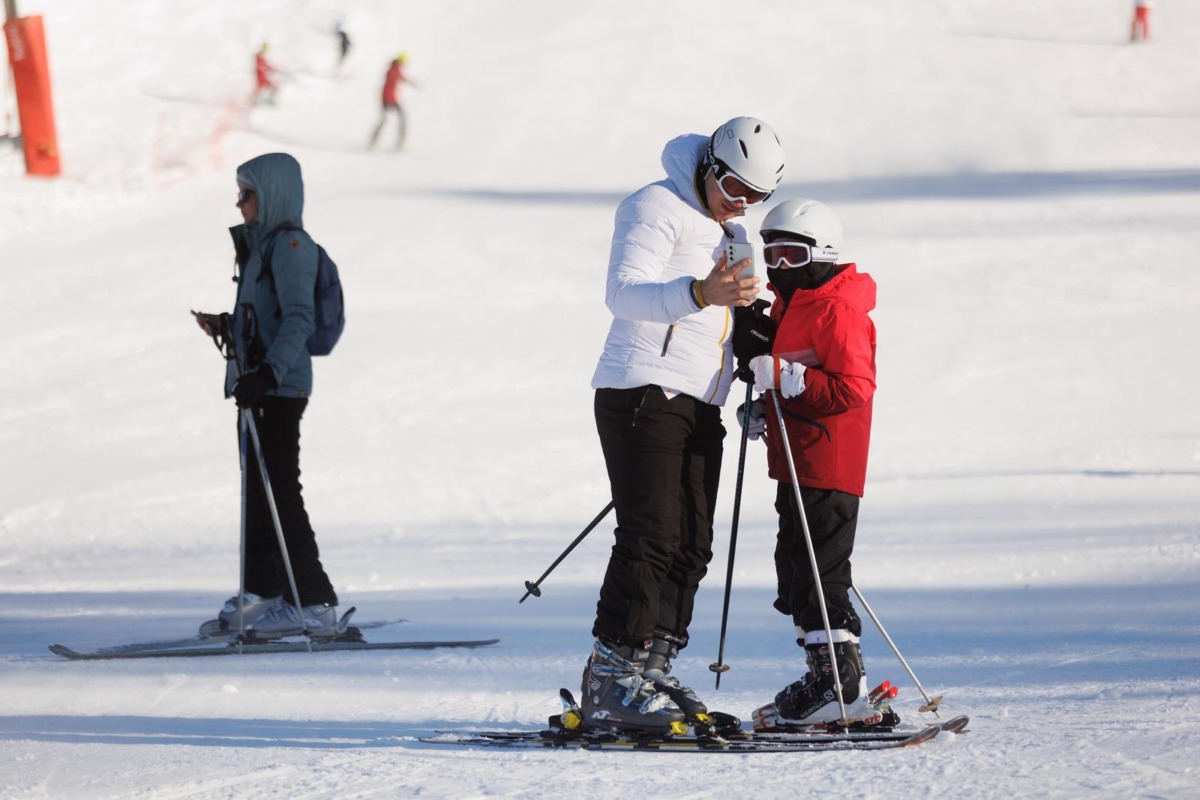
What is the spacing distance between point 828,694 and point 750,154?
1576mm

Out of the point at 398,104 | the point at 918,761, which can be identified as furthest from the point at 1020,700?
the point at 398,104

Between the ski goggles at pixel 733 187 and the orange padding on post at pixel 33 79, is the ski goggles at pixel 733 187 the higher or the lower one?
the lower one

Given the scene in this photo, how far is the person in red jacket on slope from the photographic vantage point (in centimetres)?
433

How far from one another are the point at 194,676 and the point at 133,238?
13.1 meters

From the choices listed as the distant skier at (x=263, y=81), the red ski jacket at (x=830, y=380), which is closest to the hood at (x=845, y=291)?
the red ski jacket at (x=830, y=380)

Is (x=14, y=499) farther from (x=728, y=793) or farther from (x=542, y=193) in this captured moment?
(x=542, y=193)

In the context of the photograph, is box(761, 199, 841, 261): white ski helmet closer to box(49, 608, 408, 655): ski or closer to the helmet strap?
the helmet strap

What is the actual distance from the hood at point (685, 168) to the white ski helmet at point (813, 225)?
0.74 feet

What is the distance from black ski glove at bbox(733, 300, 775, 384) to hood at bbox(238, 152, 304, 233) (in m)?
2.28

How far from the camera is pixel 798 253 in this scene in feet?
14.3

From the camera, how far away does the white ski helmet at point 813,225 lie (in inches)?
171

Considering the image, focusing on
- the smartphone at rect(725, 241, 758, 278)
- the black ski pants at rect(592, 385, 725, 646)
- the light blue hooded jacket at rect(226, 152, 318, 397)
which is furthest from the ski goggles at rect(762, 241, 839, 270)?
the light blue hooded jacket at rect(226, 152, 318, 397)

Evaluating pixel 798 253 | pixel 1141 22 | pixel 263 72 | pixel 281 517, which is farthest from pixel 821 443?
pixel 1141 22

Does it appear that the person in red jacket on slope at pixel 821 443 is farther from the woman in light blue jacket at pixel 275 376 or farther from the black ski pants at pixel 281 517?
the black ski pants at pixel 281 517
